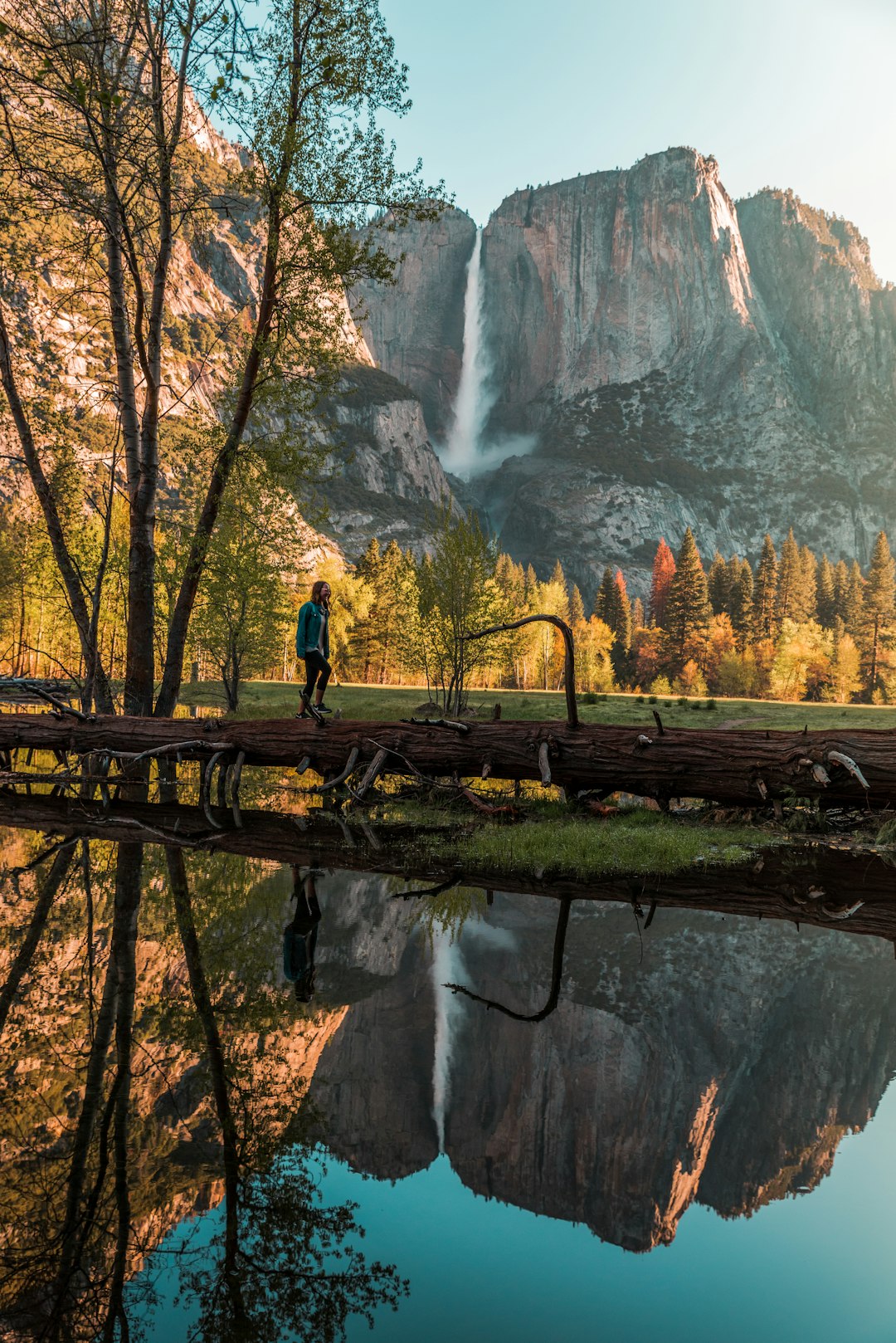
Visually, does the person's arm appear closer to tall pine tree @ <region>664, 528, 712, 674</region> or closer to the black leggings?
the black leggings

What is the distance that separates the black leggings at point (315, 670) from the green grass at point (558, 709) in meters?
21.4

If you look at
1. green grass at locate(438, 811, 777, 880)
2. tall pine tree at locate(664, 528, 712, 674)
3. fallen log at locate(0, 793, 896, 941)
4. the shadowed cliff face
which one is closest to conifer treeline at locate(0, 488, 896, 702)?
tall pine tree at locate(664, 528, 712, 674)

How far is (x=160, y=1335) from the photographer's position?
232 centimetres

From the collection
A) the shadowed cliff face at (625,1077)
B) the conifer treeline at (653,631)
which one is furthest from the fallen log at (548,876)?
the conifer treeline at (653,631)

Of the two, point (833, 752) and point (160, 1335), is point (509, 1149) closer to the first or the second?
point (160, 1335)

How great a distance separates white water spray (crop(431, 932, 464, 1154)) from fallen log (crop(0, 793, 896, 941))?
174 centimetres

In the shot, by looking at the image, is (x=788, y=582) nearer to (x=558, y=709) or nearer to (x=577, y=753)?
(x=558, y=709)

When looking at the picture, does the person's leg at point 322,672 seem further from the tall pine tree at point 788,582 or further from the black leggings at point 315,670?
the tall pine tree at point 788,582

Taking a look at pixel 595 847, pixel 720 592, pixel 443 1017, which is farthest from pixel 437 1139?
pixel 720 592

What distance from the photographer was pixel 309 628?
14.7m

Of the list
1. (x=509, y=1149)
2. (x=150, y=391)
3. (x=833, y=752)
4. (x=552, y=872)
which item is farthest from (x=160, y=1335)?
(x=150, y=391)

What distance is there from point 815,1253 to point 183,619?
53.6ft

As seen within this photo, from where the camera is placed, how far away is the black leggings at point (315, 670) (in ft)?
48.5

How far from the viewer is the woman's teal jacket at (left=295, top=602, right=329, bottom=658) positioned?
14.6 m
